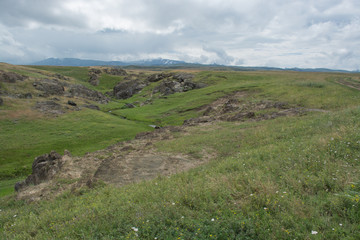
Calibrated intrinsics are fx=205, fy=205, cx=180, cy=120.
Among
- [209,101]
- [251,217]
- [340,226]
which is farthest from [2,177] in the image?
[209,101]

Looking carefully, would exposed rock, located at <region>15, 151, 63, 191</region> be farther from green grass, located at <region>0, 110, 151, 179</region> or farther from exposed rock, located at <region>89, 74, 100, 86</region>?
exposed rock, located at <region>89, 74, 100, 86</region>

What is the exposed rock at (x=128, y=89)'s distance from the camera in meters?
132

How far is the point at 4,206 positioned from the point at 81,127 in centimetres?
4068

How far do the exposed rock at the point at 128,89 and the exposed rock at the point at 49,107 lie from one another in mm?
63918

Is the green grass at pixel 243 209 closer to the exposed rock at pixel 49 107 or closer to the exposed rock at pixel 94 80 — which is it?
the exposed rock at pixel 49 107

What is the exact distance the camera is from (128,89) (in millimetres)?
135250

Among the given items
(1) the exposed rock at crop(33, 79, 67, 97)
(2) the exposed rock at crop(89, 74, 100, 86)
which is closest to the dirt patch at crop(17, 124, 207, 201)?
(1) the exposed rock at crop(33, 79, 67, 97)

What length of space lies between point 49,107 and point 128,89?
72584 millimetres

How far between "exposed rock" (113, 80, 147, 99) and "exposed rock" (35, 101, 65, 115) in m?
63.9

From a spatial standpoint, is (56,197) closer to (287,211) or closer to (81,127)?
(287,211)

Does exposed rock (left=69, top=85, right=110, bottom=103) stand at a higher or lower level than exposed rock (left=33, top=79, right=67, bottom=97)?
lower

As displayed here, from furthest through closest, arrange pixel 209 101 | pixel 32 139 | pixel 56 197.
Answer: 1. pixel 209 101
2. pixel 32 139
3. pixel 56 197

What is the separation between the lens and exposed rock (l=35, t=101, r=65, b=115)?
6224 centimetres

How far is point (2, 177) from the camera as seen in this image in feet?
96.2
